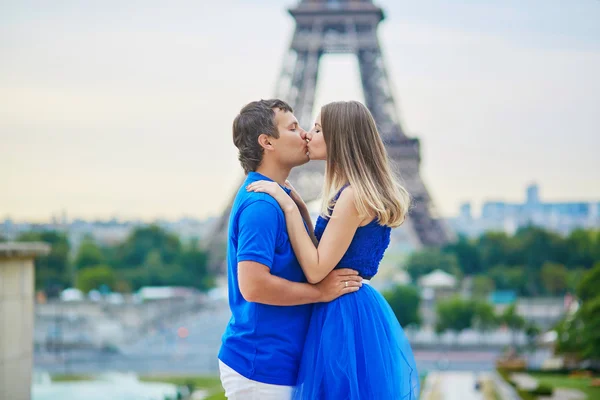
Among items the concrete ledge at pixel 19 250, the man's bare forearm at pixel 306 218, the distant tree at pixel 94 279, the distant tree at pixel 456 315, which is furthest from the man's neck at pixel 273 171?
the distant tree at pixel 94 279

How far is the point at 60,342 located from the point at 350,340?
26.9m

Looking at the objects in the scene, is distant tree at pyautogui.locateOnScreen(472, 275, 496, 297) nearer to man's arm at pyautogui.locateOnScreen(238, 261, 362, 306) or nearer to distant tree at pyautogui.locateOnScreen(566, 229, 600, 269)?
distant tree at pyautogui.locateOnScreen(566, 229, 600, 269)

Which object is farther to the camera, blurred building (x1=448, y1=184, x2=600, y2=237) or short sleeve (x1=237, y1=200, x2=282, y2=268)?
blurred building (x1=448, y1=184, x2=600, y2=237)

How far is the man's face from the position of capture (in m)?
3.11

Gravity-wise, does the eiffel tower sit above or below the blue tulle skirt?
above

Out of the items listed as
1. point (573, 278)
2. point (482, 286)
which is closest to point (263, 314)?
point (573, 278)

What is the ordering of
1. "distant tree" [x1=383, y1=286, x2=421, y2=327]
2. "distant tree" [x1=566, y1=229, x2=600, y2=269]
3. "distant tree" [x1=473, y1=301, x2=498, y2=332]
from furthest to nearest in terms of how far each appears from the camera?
"distant tree" [x1=566, y1=229, x2=600, y2=269] → "distant tree" [x1=473, y1=301, x2=498, y2=332] → "distant tree" [x1=383, y1=286, x2=421, y2=327]

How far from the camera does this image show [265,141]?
311 cm

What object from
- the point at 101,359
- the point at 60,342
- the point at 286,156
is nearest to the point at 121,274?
the point at 60,342

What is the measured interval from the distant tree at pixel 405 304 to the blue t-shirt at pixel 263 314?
970 inches

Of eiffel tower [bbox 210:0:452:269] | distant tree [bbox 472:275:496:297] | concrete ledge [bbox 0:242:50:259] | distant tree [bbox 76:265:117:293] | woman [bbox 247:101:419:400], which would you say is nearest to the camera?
woman [bbox 247:101:419:400]

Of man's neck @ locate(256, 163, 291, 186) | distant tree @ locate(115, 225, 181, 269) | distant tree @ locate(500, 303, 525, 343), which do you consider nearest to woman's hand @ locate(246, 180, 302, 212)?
man's neck @ locate(256, 163, 291, 186)

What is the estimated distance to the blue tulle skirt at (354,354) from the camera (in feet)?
9.91

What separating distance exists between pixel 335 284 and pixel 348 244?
0.44 feet
